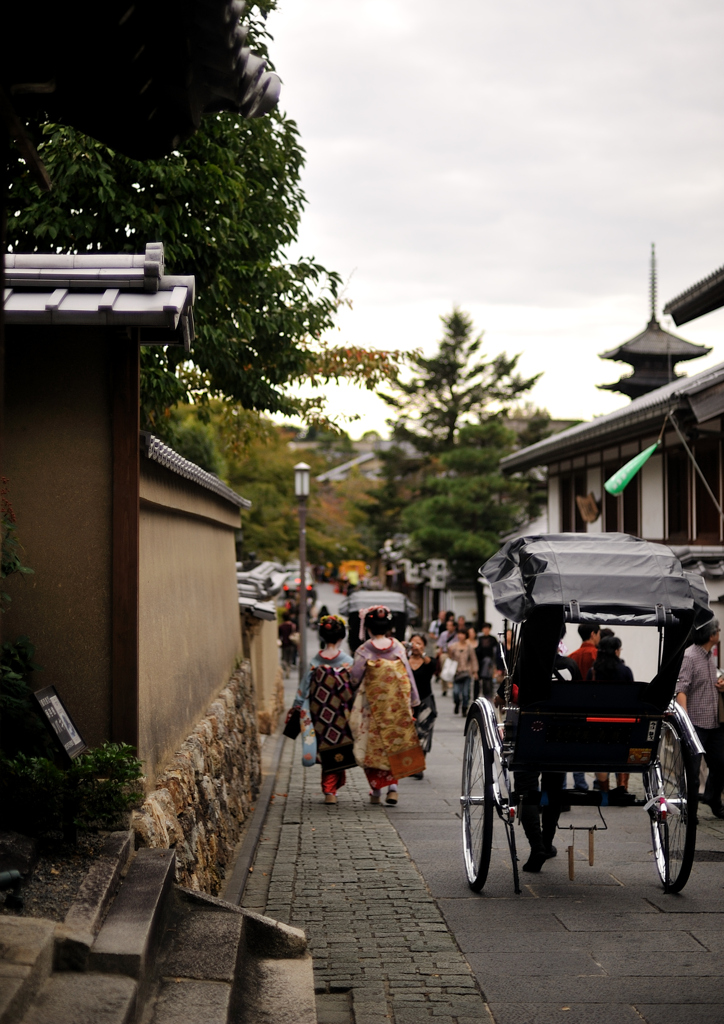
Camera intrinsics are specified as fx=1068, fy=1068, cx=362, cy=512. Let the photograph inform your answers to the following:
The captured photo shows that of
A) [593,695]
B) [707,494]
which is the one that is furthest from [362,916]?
[707,494]

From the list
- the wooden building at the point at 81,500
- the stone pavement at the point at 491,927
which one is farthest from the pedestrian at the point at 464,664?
the wooden building at the point at 81,500

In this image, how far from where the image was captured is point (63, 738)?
5199mm

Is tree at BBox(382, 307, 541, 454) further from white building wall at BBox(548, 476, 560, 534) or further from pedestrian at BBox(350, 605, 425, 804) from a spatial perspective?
pedestrian at BBox(350, 605, 425, 804)

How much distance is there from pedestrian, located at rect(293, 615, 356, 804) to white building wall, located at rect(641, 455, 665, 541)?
11.6 m

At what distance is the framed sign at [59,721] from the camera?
5.13 m

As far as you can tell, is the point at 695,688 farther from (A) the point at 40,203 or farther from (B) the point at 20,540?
(A) the point at 40,203

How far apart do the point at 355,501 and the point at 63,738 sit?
50.4 metres

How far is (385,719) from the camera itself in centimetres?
1045

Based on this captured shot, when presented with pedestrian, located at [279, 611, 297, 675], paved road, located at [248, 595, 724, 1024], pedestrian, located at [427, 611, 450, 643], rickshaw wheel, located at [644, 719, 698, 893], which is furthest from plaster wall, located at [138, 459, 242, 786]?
pedestrian, located at [279, 611, 297, 675]

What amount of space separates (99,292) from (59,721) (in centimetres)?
216

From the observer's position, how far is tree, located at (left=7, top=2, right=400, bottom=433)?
9766 mm

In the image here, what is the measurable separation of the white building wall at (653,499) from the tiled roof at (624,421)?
0.99m

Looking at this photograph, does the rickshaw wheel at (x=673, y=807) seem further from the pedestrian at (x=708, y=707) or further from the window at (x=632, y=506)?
the window at (x=632, y=506)

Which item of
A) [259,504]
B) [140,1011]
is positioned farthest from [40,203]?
[259,504]
